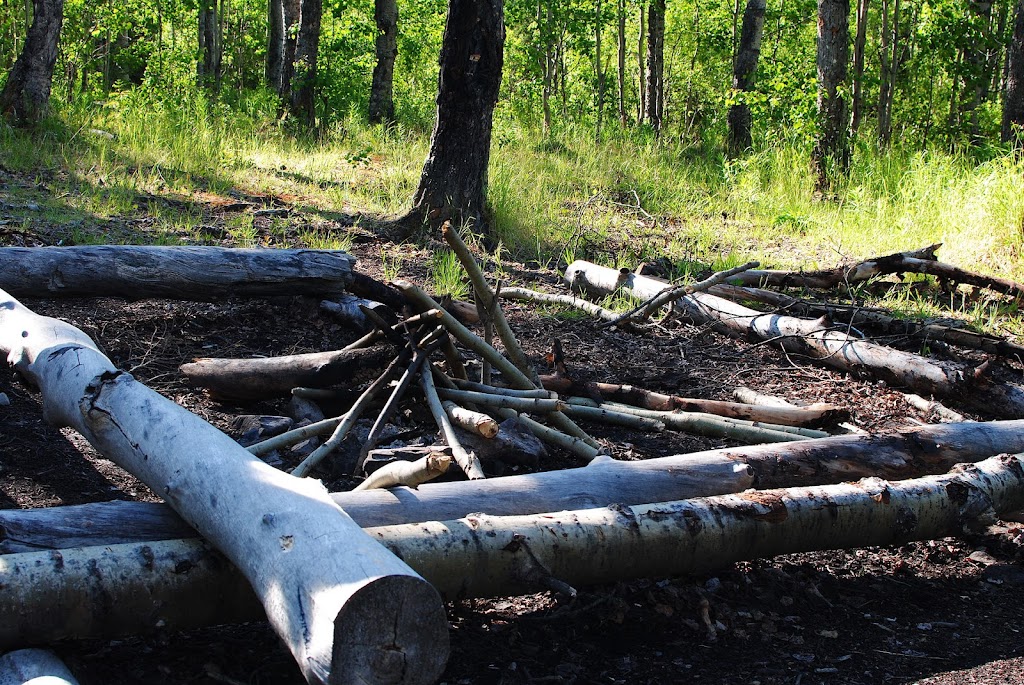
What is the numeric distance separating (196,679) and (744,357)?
175 inches

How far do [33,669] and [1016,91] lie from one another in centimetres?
1121

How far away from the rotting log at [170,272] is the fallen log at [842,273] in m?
3.33

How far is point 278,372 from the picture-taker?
4457 mm

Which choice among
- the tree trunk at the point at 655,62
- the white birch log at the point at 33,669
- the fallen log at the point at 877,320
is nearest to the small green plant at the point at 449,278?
the fallen log at the point at 877,320

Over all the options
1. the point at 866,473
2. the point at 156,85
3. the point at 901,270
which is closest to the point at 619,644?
the point at 866,473

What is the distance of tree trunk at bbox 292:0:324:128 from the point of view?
12.5m

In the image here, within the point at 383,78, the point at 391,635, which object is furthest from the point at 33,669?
the point at 383,78

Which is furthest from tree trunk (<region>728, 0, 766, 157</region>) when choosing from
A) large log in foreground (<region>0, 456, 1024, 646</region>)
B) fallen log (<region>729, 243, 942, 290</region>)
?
large log in foreground (<region>0, 456, 1024, 646</region>)

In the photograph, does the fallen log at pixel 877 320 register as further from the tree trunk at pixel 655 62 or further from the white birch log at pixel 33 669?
the tree trunk at pixel 655 62

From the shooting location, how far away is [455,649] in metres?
2.68

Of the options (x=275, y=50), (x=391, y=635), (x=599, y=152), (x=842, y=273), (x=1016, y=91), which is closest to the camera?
(x=391, y=635)

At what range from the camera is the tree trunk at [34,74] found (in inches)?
371

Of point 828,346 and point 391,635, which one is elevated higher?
point 391,635

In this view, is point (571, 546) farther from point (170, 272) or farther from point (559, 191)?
point (559, 191)
